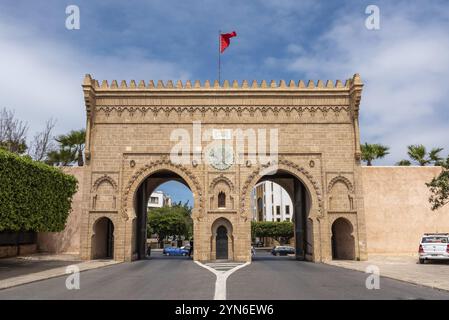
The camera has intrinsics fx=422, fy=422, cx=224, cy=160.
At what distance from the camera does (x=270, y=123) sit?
87.4ft

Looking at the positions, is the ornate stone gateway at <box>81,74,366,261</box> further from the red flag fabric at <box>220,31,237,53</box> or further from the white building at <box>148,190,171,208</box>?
the white building at <box>148,190,171,208</box>

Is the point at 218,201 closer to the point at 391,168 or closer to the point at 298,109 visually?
the point at 298,109

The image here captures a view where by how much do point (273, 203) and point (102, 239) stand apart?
51.4m

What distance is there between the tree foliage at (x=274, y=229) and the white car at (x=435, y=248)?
40.0m

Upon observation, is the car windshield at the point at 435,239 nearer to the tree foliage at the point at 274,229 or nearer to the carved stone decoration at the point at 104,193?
the carved stone decoration at the point at 104,193

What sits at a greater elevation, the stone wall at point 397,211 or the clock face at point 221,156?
the clock face at point 221,156

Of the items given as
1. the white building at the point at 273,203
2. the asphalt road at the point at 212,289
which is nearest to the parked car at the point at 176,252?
the asphalt road at the point at 212,289

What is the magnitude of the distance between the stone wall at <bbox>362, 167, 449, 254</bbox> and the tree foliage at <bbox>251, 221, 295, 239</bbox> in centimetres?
3423

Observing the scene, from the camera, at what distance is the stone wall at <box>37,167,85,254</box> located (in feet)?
93.6

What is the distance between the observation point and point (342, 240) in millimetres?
27156

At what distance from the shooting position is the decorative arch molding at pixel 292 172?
2580cm

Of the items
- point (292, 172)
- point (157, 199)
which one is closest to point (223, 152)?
A: point (292, 172)

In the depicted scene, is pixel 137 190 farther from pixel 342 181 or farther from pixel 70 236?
pixel 342 181
